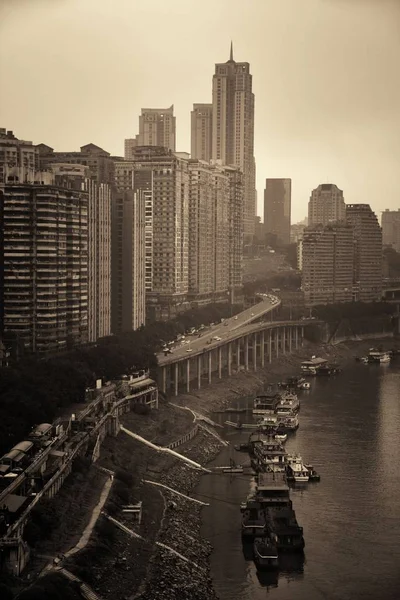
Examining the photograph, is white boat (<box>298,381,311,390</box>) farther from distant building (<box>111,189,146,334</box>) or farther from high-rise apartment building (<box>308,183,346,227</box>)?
high-rise apartment building (<box>308,183,346,227</box>)

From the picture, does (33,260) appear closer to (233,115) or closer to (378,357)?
(378,357)

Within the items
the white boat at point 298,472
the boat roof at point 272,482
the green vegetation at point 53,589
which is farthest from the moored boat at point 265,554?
the white boat at point 298,472

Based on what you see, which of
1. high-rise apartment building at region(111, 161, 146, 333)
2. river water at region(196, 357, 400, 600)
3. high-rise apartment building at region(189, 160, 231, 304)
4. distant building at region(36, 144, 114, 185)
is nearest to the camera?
river water at region(196, 357, 400, 600)

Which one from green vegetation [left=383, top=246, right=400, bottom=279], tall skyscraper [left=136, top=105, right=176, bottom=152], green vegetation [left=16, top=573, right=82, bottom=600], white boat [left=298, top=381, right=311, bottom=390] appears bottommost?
white boat [left=298, top=381, right=311, bottom=390]

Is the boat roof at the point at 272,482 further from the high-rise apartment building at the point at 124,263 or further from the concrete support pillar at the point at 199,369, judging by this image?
the high-rise apartment building at the point at 124,263

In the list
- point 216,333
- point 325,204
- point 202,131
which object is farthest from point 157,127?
point 216,333

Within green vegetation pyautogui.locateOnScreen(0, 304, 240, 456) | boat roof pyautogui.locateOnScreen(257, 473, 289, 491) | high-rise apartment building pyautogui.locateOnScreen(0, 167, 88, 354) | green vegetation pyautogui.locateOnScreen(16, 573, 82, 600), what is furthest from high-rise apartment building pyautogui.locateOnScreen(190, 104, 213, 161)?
green vegetation pyautogui.locateOnScreen(16, 573, 82, 600)
